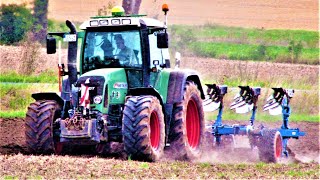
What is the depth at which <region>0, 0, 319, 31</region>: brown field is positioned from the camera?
2914cm

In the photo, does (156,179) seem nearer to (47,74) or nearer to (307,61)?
(47,74)

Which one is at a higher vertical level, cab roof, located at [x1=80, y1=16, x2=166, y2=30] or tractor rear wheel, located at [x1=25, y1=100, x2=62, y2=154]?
cab roof, located at [x1=80, y1=16, x2=166, y2=30]

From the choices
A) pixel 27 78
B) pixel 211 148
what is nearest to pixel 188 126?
pixel 211 148

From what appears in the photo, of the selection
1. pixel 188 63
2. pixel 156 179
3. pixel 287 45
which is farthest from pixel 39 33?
pixel 156 179

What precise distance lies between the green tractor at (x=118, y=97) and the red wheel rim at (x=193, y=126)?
1.05 feet

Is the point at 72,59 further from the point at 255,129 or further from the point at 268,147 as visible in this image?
the point at 268,147

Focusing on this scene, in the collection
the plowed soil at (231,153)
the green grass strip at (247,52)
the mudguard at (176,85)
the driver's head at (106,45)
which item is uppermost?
the driver's head at (106,45)

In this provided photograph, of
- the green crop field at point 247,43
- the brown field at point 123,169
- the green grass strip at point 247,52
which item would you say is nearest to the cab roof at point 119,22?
the brown field at point 123,169

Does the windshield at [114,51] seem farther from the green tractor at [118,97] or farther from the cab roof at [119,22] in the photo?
the cab roof at [119,22]

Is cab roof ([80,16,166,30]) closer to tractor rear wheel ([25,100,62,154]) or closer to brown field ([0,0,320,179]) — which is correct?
tractor rear wheel ([25,100,62,154])

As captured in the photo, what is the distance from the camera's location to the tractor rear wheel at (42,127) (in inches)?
648

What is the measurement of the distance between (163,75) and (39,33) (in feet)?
50.2

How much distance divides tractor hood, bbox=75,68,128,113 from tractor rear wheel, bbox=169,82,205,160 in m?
1.00

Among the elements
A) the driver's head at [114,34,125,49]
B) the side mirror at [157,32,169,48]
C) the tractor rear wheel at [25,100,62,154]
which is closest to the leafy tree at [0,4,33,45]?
the driver's head at [114,34,125,49]
